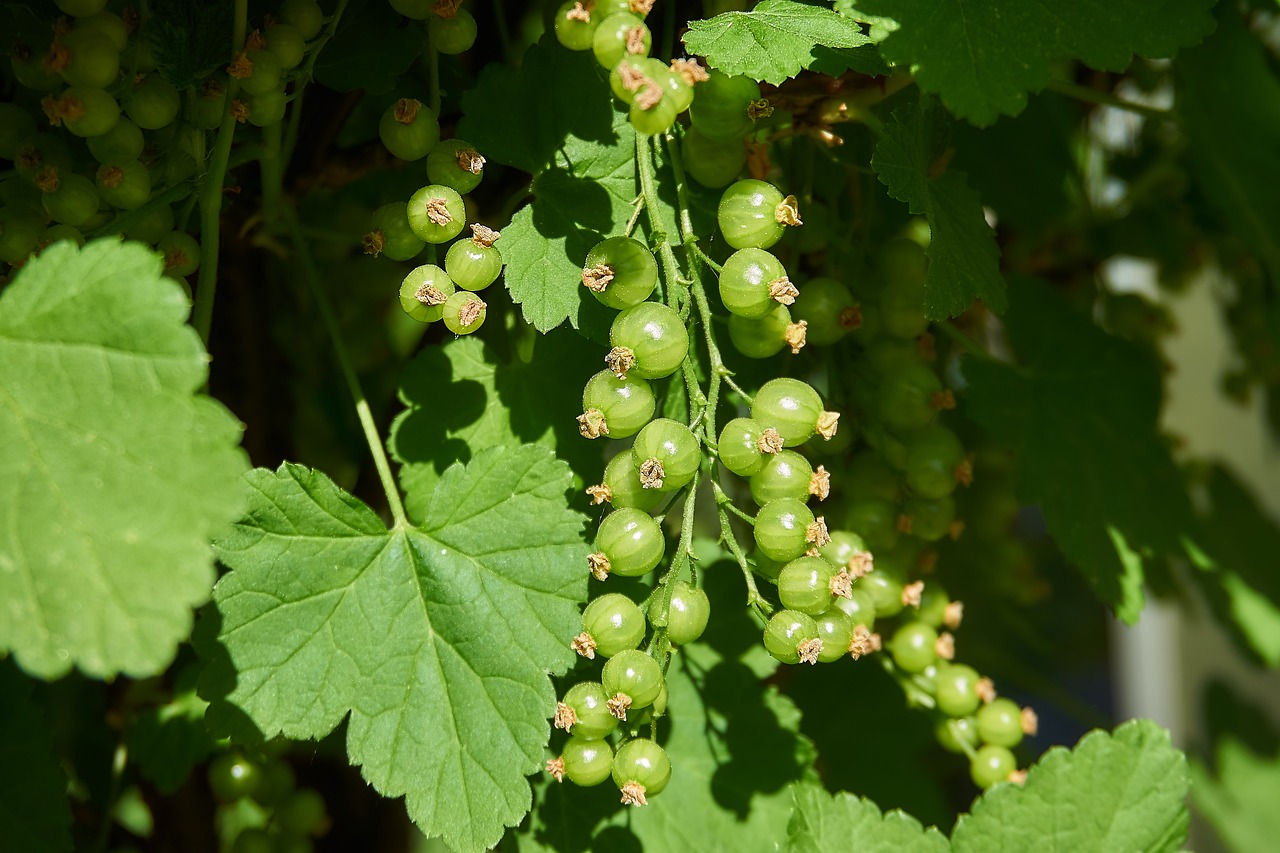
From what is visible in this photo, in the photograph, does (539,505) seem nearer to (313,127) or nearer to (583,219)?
(583,219)

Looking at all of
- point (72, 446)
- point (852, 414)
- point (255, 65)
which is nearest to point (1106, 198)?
point (852, 414)

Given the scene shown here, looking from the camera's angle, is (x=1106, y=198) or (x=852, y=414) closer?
(x=852, y=414)

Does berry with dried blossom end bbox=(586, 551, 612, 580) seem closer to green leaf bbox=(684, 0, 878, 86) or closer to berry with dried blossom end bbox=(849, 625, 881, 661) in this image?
berry with dried blossom end bbox=(849, 625, 881, 661)

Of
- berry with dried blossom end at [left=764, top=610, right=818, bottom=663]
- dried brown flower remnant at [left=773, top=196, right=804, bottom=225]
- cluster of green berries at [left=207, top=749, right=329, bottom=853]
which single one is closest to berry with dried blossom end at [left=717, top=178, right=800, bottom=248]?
dried brown flower remnant at [left=773, top=196, right=804, bottom=225]

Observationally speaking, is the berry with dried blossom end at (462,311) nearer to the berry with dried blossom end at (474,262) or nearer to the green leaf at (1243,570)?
the berry with dried blossom end at (474,262)

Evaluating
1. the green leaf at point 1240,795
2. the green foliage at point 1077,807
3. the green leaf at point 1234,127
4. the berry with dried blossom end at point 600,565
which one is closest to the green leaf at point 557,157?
the berry with dried blossom end at point 600,565

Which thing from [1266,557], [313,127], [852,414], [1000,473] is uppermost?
[313,127]
